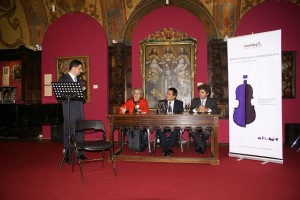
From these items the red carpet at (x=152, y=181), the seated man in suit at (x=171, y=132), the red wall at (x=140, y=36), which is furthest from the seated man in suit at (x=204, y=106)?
the red wall at (x=140, y=36)

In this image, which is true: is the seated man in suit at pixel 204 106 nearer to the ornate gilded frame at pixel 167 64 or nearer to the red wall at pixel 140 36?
the ornate gilded frame at pixel 167 64

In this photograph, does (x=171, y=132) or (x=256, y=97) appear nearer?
(x=256, y=97)

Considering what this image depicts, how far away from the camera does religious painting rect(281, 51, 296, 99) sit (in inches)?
282

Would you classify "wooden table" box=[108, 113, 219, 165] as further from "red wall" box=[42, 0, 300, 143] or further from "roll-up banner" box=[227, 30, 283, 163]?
"red wall" box=[42, 0, 300, 143]

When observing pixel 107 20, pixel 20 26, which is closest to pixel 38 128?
pixel 20 26

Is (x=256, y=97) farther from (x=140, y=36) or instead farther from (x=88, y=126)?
(x=140, y=36)

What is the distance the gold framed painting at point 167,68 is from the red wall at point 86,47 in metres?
1.33

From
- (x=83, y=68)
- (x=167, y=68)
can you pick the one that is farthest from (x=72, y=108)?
(x=167, y=68)

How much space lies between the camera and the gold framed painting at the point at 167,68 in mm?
7625

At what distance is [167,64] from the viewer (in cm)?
775

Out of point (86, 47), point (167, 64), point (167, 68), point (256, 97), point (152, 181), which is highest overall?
point (86, 47)

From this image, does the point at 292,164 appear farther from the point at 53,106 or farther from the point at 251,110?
the point at 53,106

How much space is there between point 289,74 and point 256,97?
291 centimetres

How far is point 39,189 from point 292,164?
4410 mm
